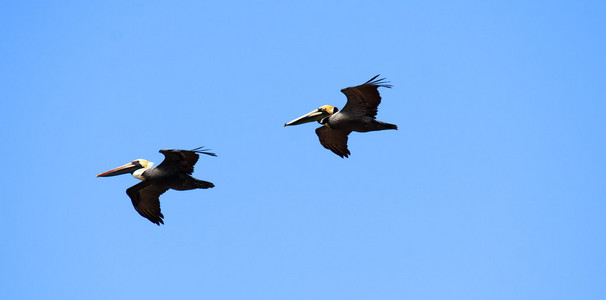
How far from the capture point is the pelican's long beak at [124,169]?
20312 millimetres

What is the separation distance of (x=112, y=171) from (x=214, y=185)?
3.08 m

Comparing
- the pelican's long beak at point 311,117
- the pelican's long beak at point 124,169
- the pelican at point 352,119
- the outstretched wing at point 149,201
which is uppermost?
the pelican's long beak at point 311,117

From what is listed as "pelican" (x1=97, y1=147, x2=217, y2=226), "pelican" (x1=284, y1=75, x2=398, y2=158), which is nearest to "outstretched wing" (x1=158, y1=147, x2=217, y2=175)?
"pelican" (x1=97, y1=147, x2=217, y2=226)

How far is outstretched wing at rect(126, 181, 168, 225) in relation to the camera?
65.3 ft

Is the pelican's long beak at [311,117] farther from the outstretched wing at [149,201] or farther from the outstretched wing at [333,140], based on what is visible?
the outstretched wing at [149,201]

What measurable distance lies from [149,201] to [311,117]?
4.68 metres

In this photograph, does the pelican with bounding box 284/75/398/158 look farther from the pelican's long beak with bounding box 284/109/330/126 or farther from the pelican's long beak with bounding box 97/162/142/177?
the pelican's long beak with bounding box 97/162/142/177

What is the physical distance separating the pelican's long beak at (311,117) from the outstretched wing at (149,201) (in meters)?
4.05

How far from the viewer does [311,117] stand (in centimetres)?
2209

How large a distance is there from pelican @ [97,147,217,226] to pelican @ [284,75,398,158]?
340cm

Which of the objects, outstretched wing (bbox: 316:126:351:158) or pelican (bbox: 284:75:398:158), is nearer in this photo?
pelican (bbox: 284:75:398:158)

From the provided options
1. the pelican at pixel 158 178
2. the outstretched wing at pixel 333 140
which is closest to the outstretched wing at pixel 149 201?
the pelican at pixel 158 178

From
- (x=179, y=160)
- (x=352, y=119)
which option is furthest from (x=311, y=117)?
(x=179, y=160)

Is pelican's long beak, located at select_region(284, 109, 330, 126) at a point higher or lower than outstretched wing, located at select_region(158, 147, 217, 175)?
higher
